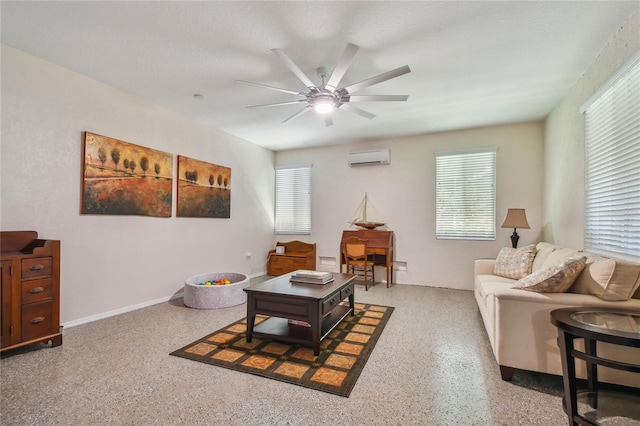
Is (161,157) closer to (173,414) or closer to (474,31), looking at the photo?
(173,414)

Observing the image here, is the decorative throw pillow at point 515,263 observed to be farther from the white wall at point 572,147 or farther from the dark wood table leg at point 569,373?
the dark wood table leg at point 569,373

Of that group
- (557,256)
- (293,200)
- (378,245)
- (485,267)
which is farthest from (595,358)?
(293,200)

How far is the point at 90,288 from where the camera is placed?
3111 mm

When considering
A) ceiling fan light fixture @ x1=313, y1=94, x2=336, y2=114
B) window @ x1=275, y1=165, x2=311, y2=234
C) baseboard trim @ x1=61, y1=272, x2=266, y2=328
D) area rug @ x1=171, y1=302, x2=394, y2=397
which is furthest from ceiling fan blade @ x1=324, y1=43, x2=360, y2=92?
window @ x1=275, y1=165, x2=311, y2=234

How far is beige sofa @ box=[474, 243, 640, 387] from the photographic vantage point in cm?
176

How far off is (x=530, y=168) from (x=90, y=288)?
584cm

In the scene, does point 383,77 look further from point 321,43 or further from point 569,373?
point 569,373

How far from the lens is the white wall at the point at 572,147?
87.7 inches

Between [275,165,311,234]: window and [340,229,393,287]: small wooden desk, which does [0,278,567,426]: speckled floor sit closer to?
[340,229,393,287]: small wooden desk

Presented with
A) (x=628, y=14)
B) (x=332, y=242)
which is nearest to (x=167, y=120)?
(x=332, y=242)

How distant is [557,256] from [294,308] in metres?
2.33

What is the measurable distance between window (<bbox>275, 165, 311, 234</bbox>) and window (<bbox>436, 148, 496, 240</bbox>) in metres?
2.47

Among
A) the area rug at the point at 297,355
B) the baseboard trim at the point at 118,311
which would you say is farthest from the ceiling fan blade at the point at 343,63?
the baseboard trim at the point at 118,311

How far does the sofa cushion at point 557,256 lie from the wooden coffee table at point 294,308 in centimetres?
184
